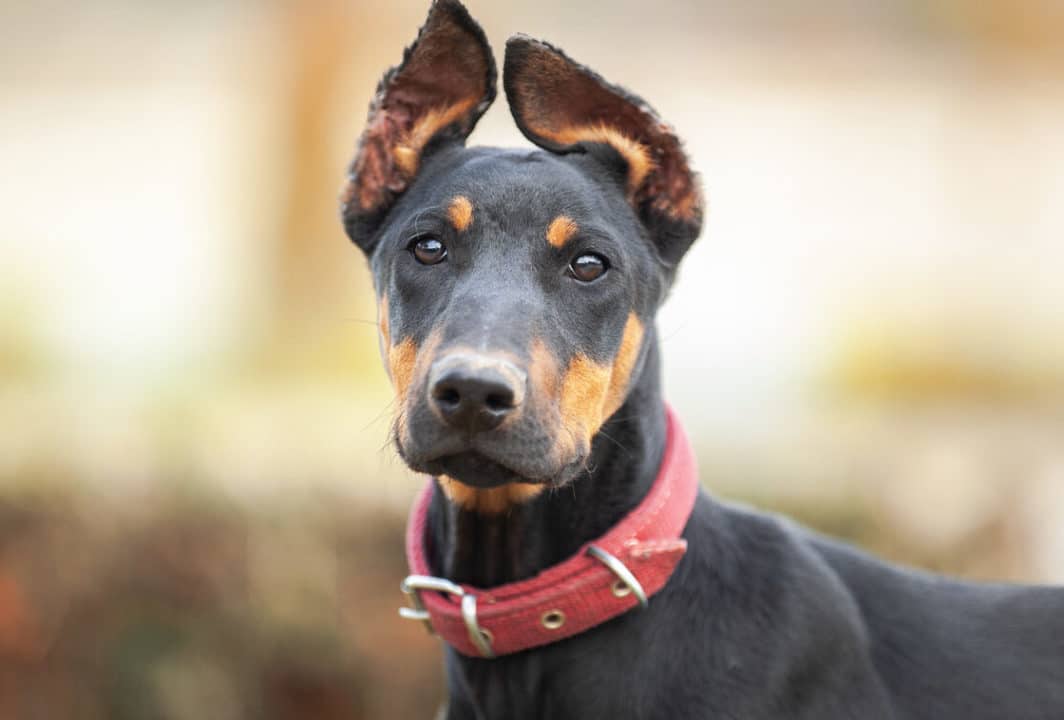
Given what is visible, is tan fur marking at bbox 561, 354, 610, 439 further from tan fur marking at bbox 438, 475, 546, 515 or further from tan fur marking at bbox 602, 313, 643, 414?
tan fur marking at bbox 438, 475, 546, 515

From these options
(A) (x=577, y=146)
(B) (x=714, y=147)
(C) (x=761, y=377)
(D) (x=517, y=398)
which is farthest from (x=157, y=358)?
(B) (x=714, y=147)

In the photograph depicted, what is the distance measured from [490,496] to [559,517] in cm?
20

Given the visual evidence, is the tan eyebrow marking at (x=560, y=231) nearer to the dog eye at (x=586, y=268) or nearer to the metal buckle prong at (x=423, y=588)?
the dog eye at (x=586, y=268)

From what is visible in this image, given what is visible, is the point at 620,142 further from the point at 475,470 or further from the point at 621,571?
the point at 621,571

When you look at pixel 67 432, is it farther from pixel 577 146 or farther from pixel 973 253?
pixel 973 253

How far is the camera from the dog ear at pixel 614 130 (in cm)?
338

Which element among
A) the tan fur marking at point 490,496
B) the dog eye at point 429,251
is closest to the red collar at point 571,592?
the tan fur marking at point 490,496

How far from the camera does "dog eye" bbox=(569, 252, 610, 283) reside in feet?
10.8

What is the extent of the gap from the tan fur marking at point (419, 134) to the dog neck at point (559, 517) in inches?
38.3

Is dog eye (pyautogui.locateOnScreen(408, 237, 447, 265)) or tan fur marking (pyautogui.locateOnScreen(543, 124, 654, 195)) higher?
tan fur marking (pyautogui.locateOnScreen(543, 124, 654, 195))

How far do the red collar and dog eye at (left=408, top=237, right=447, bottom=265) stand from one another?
2.79ft

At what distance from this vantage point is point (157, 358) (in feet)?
27.6

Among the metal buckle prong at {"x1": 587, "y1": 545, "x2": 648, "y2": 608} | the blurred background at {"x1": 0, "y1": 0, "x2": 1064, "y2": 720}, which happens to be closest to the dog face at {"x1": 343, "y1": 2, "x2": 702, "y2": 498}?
the metal buckle prong at {"x1": 587, "y1": 545, "x2": 648, "y2": 608}

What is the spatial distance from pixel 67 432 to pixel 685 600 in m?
3.86
